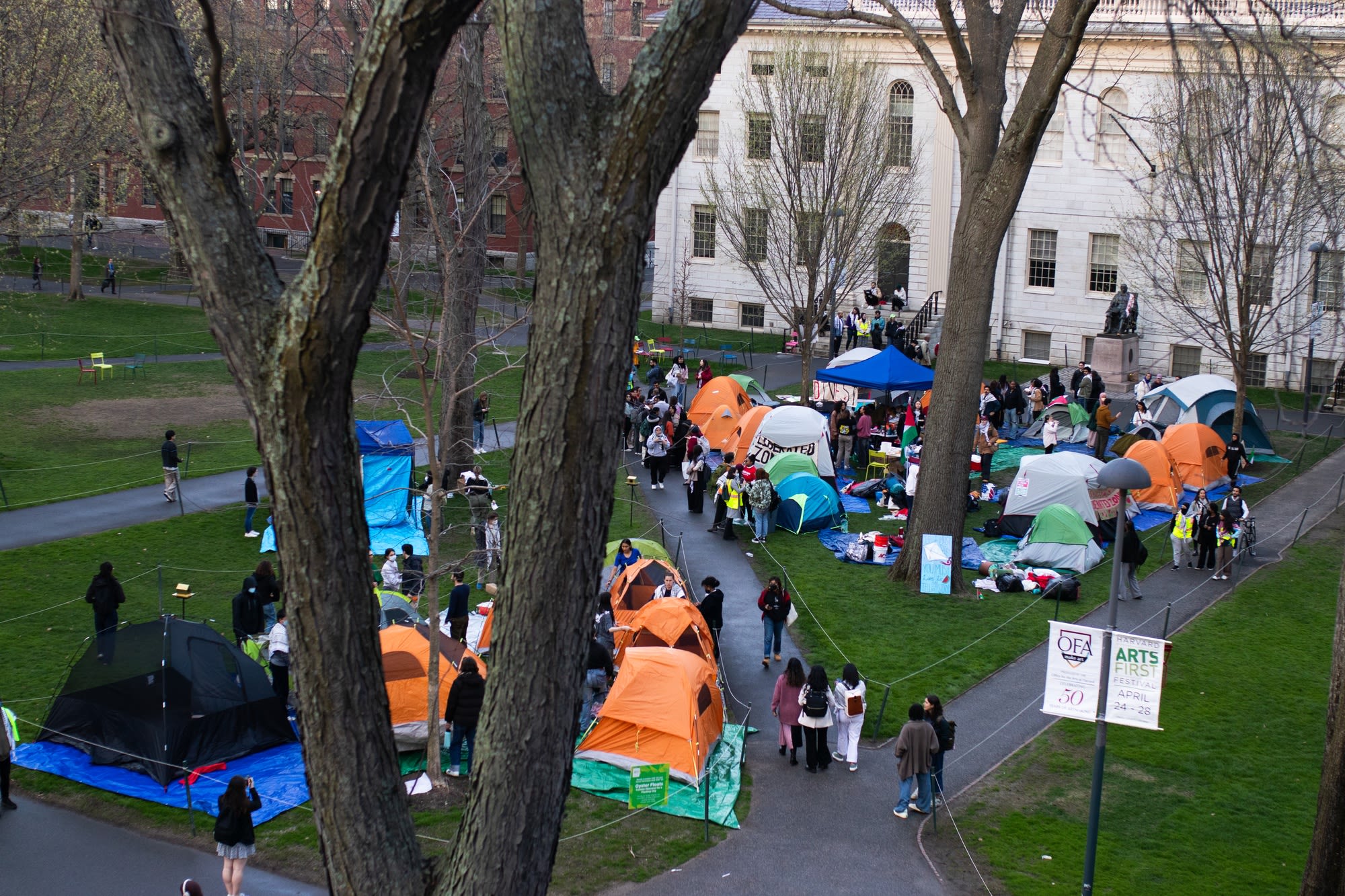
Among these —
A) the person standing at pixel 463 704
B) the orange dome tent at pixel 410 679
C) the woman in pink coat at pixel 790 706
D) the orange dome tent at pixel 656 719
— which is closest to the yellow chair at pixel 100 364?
the orange dome tent at pixel 410 679

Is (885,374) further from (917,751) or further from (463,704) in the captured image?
(463,704)

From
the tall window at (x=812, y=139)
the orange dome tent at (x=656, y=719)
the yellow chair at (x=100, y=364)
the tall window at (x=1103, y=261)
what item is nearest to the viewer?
the orange dome tent at (x=656, y=719)

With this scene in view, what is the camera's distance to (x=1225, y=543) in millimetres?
20875

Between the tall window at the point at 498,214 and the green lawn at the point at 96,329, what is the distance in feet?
52.6

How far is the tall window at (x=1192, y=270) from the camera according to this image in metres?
29.0

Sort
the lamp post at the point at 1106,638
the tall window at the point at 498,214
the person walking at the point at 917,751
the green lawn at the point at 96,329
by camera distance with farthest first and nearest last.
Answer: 1. the tall window at the point at 498,214
2. the green lawn at the point at 96,329
3. the person walking at the point at 917,751
4. the lamp post at the point at 1106,638

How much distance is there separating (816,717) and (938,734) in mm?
1359

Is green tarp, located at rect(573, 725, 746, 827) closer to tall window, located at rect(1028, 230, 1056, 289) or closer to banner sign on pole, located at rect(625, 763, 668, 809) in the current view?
banner sign on pole, located at rect(625, 763, 668, 809)

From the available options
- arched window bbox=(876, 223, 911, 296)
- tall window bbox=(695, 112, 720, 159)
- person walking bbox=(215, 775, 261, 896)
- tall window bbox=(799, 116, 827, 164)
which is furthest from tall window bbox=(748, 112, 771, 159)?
person walking bbox=(215, 775, 261, 896)

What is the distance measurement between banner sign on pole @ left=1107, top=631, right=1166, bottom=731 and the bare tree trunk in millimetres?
1286

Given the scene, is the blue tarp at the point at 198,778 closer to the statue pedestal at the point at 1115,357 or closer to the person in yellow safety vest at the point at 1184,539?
the person in yellow safety vest at the point at 1184,539

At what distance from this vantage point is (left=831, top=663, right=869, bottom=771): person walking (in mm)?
13609

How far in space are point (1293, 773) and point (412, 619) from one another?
35.1 ft

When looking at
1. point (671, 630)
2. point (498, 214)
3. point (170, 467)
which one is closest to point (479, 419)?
point (170, 467)
